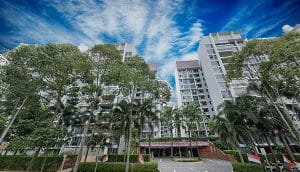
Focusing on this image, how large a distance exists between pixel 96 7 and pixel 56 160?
794 inches

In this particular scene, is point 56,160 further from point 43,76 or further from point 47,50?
point 47,50

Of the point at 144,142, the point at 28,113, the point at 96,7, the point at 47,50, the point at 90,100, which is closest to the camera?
the point at 96,7

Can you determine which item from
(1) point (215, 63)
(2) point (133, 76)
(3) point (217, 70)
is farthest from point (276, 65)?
(1) point (215, 63)

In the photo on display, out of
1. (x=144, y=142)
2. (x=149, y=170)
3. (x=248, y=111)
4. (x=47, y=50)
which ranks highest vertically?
(x=47, y=50)

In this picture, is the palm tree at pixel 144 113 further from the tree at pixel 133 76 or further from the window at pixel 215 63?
the window at pixel 215 63

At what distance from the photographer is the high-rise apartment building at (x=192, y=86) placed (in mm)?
53531

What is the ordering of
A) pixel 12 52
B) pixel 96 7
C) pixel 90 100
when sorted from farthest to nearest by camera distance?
pixel 90 100, pixel 12 52, pixel 96 7

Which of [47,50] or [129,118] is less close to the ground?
[47,50]

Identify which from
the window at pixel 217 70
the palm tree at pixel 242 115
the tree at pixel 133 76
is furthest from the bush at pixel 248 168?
the window at pixel 217 70

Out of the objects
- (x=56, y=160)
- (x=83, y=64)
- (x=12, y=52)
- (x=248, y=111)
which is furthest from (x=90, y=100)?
(x=248, y=111)

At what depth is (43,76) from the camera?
49.6 ft

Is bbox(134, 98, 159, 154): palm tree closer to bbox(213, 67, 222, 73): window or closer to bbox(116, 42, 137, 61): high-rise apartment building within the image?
Answer: bbox(116, 42, 137, 61): high-rise apartment building

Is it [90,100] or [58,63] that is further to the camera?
[90,100]

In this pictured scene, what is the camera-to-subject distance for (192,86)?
190ft
